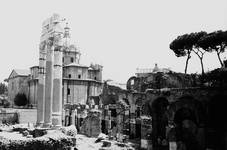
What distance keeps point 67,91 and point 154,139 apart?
1996 cm

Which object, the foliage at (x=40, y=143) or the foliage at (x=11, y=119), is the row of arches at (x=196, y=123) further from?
the foliage at (x=11, y=119)

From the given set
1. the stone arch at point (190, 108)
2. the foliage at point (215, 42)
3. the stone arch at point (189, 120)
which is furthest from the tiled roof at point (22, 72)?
the stone arch at point (190, 108)

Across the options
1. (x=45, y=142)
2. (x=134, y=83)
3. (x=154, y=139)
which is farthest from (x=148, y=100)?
(x=45, y=142)

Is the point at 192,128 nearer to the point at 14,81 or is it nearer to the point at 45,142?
the point at 45,142

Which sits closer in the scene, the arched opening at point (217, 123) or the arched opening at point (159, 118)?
the arched opening at point (217, 123)

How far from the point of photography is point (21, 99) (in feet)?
161

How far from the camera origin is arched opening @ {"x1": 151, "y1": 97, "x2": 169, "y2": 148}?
86.4ft

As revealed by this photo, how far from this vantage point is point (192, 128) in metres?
24.2

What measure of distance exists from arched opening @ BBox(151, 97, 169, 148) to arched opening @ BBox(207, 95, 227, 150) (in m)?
4.45

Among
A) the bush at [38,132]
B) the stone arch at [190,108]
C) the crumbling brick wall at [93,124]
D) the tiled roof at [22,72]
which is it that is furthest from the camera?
the tiled roof at [22,72]

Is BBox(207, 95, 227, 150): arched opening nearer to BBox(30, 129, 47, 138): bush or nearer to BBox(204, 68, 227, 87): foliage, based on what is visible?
BBox(204, 68, 227, 87): foliage

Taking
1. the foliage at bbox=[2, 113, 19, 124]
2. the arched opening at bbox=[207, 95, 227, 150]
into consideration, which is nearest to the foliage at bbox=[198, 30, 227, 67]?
the arched opening at bbox=[207, 95, 227, 150]

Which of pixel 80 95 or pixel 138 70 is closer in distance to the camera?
pixel 80 95

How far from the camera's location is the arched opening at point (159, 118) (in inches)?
1037
